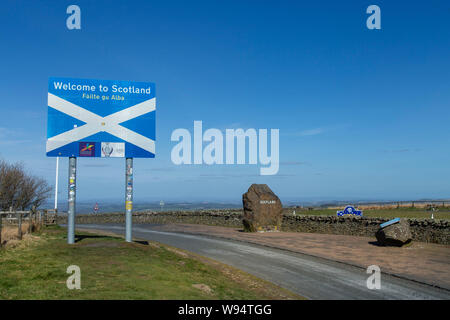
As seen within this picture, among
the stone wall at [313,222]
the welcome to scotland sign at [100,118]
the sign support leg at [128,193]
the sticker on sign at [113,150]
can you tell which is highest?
the welcome to scotland sign at [100,118]

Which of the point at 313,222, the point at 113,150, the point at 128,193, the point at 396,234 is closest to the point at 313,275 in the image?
the point at 396,234

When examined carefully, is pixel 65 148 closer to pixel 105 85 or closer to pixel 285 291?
pixel 105 85

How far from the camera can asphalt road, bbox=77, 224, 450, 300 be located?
1020cm

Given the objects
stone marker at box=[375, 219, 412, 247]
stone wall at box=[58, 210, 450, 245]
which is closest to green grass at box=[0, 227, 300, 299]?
stone marker at box=[375, 219, 412, 247]

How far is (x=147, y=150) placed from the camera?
17.8 m

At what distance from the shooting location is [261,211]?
2858 cm

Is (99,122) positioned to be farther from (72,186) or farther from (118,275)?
(118,275)

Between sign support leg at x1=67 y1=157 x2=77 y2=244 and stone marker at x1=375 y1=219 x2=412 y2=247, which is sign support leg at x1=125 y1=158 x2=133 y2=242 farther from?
stone marker at x1=375 y1=219 x2=412 y2=247

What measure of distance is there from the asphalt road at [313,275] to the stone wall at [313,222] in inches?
349

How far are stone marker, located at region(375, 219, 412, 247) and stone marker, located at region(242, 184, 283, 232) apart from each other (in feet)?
34.1

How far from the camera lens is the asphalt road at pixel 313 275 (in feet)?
33.4

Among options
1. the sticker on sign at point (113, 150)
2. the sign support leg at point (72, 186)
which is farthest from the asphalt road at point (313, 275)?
the sticker on sign at point (113, 150)

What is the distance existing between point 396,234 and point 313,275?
866 centimetres

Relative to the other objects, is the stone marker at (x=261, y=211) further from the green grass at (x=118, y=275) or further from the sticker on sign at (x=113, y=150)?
→ the sticker on sign at (x=113, y=150)
